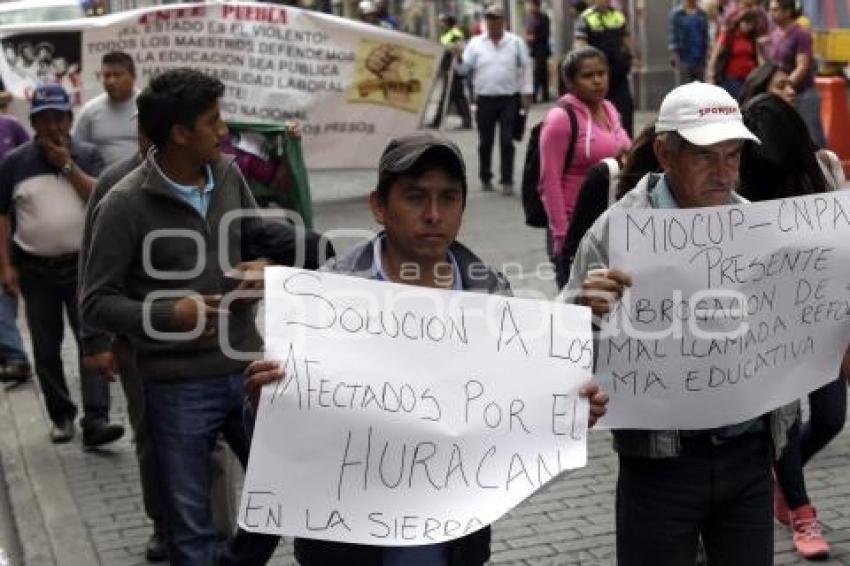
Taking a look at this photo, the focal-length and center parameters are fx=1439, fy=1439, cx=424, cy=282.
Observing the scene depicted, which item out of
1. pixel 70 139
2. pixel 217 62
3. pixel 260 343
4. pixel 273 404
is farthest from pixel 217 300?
pixel 217 62

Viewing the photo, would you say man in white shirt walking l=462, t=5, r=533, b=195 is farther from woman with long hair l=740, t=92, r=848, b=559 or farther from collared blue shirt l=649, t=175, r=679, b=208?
collared blue shirt l=649, t=175, r=679, b=208

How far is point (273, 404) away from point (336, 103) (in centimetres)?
Answer: 1104

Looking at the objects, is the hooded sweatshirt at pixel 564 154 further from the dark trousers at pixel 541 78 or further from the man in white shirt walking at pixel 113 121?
the dark trousers at pixel 541 78

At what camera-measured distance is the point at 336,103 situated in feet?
45.1

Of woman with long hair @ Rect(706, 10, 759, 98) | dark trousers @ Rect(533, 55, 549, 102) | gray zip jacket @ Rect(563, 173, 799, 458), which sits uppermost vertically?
gray zip jacket @ Rect(563, 173, 799, 458)

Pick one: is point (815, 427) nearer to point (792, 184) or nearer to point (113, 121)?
point (792, 184)

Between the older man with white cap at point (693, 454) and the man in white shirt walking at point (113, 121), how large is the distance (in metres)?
4.75

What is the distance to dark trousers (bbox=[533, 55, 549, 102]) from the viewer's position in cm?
2589

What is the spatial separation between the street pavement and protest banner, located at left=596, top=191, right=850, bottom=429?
3.61 feet

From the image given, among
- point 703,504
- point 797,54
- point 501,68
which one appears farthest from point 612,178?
point 501,68

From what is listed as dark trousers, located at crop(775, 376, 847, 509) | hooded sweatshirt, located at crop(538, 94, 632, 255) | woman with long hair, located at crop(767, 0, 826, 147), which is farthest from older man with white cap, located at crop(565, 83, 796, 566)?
woman with long hair, located at crop(767, 0, 826, 147)

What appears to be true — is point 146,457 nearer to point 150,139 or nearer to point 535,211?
point 150,139

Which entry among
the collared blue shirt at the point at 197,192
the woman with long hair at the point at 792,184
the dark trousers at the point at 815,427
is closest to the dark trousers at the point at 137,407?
the collared blue shirt at the point at 197,192

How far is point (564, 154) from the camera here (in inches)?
266
